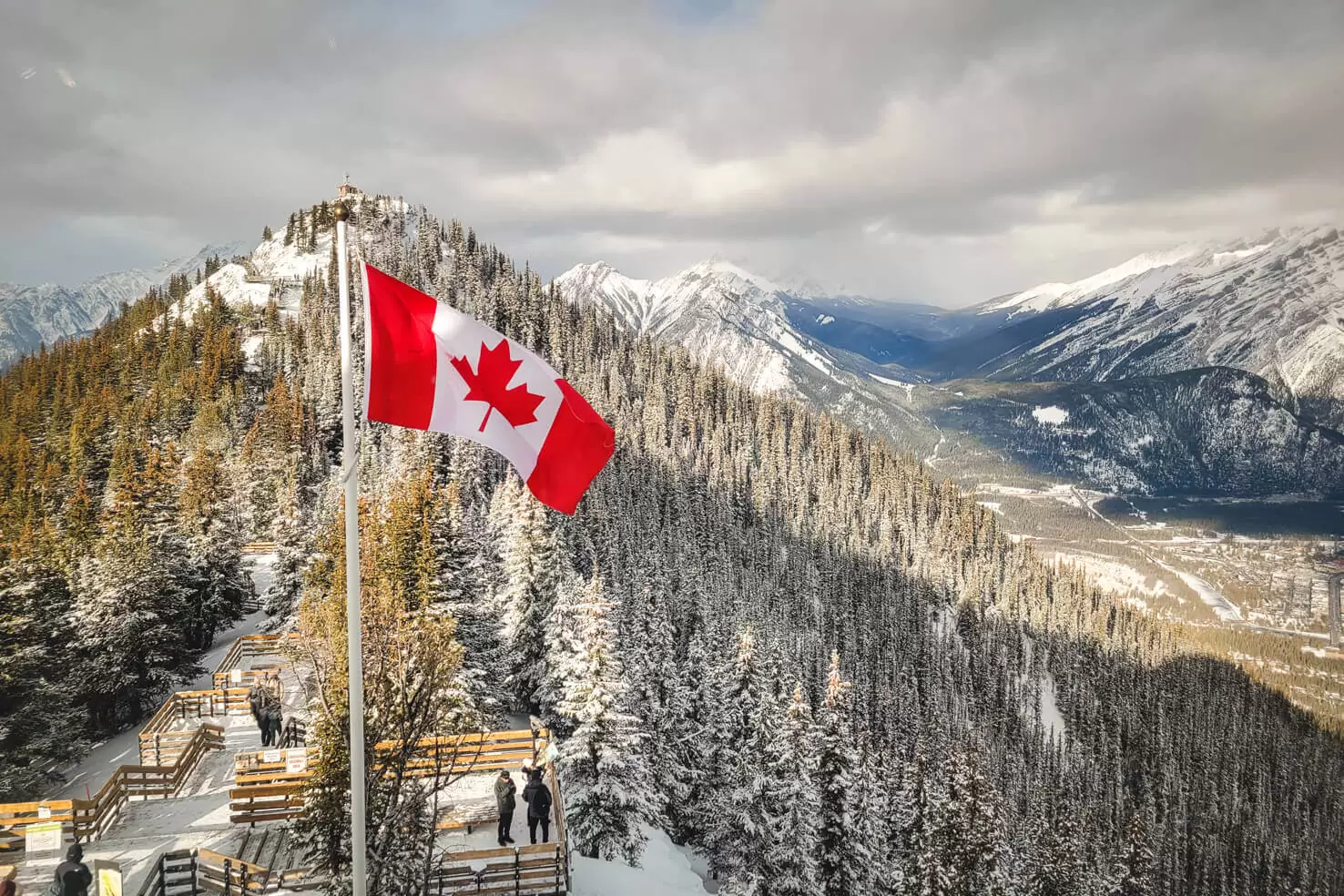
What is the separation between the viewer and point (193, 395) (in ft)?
310

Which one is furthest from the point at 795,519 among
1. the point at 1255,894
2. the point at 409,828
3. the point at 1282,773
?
the point at 409,828

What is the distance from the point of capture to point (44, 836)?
53.3 feet

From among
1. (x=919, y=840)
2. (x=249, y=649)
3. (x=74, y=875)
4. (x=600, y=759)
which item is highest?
(x=74, y=875)

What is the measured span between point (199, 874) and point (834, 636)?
97511 millimetres

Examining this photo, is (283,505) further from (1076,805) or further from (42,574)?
(1076,805)

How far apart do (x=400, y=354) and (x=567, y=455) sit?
2850 mm

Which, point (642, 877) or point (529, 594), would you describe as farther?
point (529, 594)

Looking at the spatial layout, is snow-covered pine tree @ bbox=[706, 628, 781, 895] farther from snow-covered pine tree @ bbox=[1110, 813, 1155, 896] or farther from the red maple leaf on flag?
snow-covered pine tree @ bbox=[1110, 813, 1155, 896]

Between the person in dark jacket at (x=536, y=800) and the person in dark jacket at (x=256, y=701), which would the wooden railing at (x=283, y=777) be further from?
the person in dark jacket at (x=256, y=701)

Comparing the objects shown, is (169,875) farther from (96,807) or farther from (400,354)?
(400,354)

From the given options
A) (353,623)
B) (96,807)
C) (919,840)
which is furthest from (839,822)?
(353,623)

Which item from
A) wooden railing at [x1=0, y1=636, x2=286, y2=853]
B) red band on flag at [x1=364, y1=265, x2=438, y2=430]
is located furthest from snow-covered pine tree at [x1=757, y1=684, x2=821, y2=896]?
red band on flag at [x1=364, y1=265, x2=438, y2=430]

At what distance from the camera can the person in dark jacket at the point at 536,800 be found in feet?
62.3

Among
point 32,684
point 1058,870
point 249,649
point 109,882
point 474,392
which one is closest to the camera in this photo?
point 474,392
